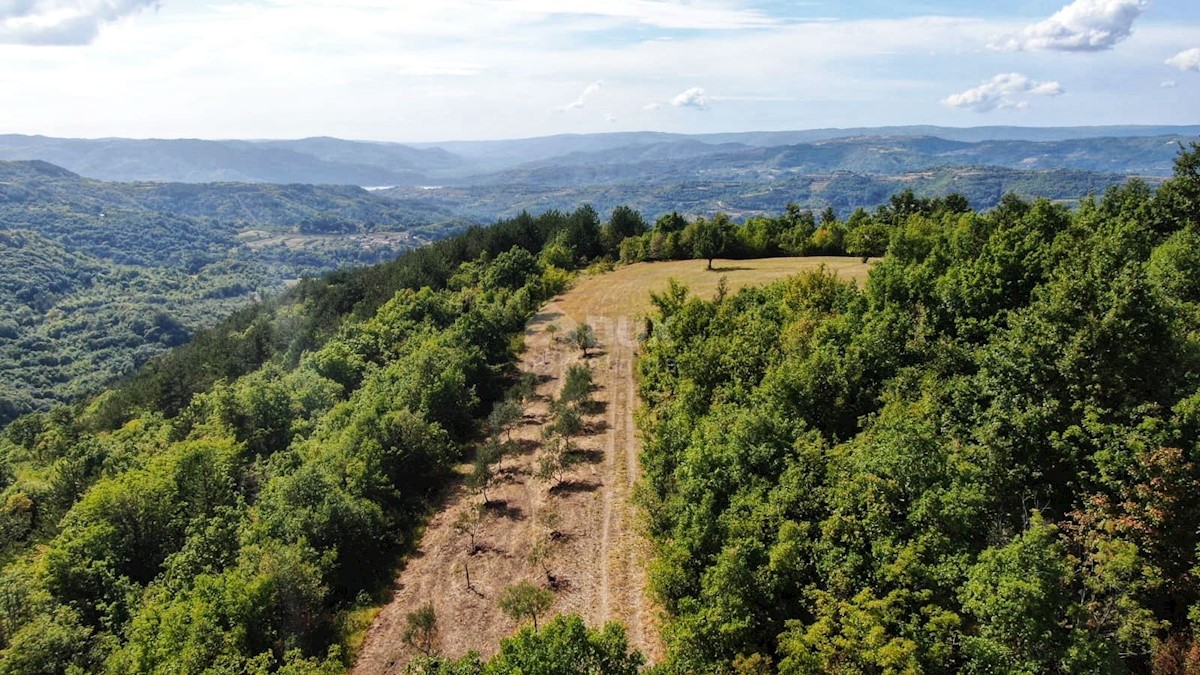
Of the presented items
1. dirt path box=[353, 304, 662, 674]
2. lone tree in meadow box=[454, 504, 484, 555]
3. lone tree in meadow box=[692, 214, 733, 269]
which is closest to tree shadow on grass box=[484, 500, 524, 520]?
dirt path box=[353, 304, 662, 674]

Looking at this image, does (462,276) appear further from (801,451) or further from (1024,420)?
(1024,420)

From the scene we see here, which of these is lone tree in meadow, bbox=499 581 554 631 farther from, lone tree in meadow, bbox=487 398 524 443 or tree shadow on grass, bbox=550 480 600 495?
lone tree in meadow, bbox=487 398 524 443

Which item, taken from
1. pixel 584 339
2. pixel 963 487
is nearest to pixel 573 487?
pixel 584 339

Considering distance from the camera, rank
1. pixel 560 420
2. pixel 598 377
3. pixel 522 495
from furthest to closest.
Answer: pixel 598 377 < pixel 560 420 < pixel 522 495

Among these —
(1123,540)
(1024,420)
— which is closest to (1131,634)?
(1123,540)

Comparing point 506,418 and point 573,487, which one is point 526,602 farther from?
point 506,418

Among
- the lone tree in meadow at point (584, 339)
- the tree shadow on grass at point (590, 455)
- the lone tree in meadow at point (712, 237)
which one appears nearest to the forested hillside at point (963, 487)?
the tree shadow on grass at point (590, 455)
